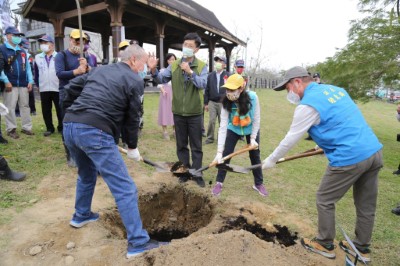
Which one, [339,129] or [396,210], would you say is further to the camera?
[396,210]

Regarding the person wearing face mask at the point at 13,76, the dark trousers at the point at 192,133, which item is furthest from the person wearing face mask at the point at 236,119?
the person wearing face mask at the point at 13,76

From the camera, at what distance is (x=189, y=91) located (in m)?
4.11

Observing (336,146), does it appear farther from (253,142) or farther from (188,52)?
(188,52)

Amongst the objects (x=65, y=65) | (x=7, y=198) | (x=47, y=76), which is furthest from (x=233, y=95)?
(x=47, y=76)

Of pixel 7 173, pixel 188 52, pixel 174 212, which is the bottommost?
pixel 174 212

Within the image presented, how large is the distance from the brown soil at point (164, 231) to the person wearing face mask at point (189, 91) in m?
0.48

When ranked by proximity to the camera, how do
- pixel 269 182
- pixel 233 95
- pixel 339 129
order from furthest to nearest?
pixel 269 182 → pixel 233 95 → pixel 339 129

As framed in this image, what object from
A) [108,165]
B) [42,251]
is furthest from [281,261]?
[42,251]

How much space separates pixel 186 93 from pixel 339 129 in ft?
7.35

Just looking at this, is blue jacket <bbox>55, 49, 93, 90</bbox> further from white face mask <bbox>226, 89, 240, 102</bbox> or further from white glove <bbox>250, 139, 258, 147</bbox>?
white glove <bbox>250, 139, 258, 147</bbox>

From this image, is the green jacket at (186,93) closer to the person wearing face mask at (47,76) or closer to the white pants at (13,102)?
the person wearing face mask at (47,76)

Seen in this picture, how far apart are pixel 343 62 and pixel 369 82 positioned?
3.16 ft

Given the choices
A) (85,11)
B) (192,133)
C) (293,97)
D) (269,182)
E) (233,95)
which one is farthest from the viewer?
(85,11)

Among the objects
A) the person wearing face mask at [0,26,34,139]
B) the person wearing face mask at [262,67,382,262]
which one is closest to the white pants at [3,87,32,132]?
the person wearing face mask at [0,26,34,139]
